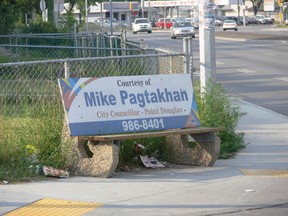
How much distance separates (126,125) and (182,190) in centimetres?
155

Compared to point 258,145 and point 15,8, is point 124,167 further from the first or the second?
point 15,8

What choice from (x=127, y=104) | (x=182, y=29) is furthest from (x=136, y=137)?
(x=182, y=29)

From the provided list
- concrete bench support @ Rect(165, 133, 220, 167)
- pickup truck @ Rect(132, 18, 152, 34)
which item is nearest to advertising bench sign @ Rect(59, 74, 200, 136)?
concrete bench support @ Rect(165, 133, 220, 167)

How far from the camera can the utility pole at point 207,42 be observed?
1361 cm

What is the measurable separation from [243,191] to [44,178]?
2597 millimetres

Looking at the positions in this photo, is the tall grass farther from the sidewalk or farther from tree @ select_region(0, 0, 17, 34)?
tree @ select_region(0, 0, 17, 34)

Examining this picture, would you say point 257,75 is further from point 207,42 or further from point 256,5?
point 256,5

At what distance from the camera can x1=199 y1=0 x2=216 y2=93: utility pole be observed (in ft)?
44.7

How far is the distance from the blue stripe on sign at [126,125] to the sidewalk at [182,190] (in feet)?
1.97

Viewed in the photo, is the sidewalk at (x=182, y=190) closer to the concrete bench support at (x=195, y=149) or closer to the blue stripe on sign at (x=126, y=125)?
the concrete bench support at (x=195, y=149)

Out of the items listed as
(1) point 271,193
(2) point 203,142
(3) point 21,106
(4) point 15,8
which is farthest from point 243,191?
(4) point 15,8

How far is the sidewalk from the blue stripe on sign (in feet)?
1.97

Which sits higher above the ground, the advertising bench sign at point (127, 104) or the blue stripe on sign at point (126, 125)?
the advertising bench sign at point (127, 104)

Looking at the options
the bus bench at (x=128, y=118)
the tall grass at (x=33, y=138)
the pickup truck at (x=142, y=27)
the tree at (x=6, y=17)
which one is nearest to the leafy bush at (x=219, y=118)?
the bus bench at (x=128, y=118)
